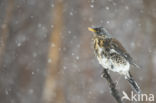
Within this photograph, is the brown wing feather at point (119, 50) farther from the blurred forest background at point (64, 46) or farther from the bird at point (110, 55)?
the blurred forest background at point (64, 46)

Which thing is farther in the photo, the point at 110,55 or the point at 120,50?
the point at 120,50

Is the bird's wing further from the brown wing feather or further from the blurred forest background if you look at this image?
the blurred forest background

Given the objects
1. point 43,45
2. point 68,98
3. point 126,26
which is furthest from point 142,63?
point 43,45

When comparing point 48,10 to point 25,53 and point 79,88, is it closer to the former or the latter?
point 25,53

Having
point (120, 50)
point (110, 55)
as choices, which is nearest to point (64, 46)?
point (120, 50)

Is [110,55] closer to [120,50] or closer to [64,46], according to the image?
[120,50]

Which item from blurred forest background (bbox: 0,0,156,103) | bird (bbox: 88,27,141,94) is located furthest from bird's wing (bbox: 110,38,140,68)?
blurred forest background (bbox: 0,0,156,103)

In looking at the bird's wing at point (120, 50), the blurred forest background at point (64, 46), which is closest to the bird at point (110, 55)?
the bird's wing at point (120, 50)

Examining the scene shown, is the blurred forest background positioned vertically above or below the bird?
above

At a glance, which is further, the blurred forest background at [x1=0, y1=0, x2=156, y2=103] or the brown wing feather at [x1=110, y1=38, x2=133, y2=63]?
the blurred forest background at [x1=0, y1=0, x2=156, y2=103]
